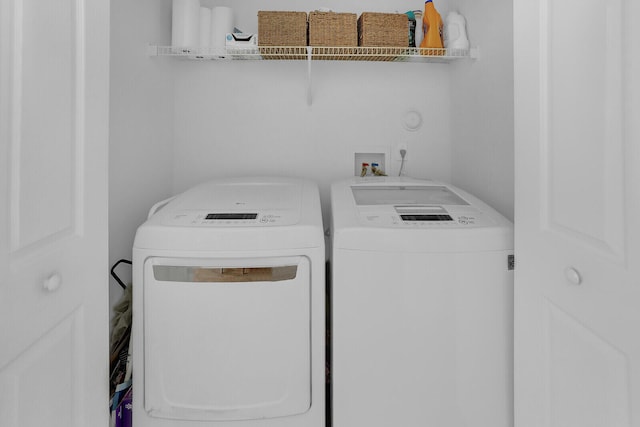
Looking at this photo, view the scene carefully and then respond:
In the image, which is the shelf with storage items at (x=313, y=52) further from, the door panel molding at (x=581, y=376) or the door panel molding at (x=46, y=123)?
the door panel molding at (x=581, y=376)

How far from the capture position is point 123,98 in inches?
67.0

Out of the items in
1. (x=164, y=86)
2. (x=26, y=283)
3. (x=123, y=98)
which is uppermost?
(x=164, y=86)

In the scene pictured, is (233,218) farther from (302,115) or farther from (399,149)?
(399,149)

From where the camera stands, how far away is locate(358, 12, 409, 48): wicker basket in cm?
190

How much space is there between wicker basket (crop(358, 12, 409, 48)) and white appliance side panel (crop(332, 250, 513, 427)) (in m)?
1.02

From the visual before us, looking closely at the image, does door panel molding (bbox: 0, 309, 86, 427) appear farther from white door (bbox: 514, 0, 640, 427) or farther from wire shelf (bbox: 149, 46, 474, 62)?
wire shelf (bbox: 149, 46, 474, 62)

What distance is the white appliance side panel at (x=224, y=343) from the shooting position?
1365 mm

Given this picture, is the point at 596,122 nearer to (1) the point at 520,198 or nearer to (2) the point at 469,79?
(1) the point at 520,198

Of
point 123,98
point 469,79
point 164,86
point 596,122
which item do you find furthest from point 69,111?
point 469,79

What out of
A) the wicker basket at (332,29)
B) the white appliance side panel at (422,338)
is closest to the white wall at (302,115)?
the wicker basket at (332,29)

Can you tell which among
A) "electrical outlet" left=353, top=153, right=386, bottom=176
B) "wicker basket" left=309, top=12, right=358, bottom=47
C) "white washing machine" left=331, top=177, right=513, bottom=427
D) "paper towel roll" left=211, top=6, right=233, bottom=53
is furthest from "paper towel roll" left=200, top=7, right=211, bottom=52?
"white washing machine" left=331, top=177, right=513, bottom=427


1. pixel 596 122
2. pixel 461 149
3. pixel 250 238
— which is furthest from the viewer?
pixel 461 149

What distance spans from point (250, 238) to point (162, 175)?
3.18 ft

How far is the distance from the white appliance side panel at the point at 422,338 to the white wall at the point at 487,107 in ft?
1.55
